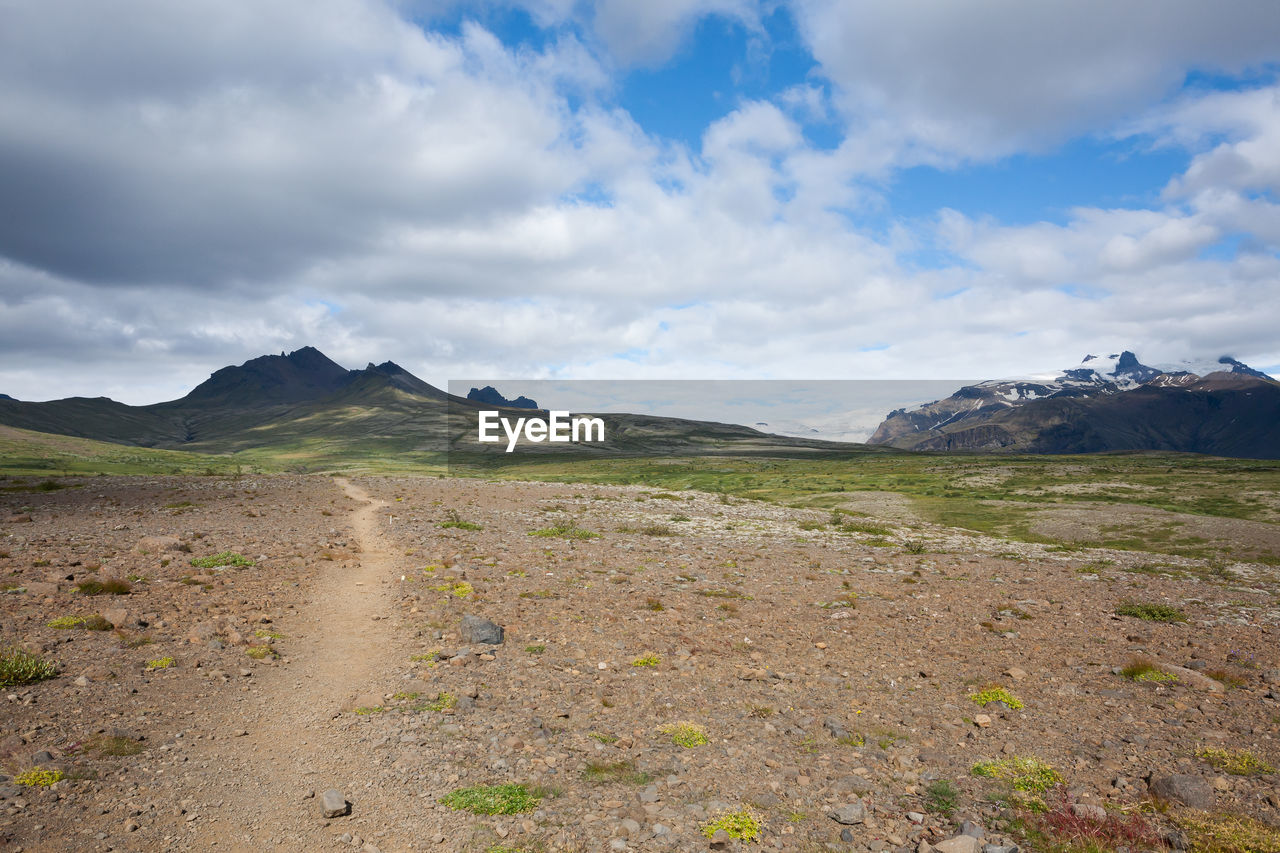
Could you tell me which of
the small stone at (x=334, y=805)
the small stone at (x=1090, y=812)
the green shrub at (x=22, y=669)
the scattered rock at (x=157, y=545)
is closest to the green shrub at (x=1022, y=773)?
the small stone at (x=1090, y=812)

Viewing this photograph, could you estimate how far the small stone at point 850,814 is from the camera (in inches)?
379

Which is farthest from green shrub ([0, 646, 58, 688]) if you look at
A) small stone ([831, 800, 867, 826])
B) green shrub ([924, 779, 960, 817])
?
green shrub ([924, 779, 960, 817])

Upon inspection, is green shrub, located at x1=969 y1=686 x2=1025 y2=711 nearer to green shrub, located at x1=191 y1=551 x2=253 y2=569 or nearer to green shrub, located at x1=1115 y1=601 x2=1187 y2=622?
green shrub, located at x1=1115 y1=601 x2=1187 y2=622

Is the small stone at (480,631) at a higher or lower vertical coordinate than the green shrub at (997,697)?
higher

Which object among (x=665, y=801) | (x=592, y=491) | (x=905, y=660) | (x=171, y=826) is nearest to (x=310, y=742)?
(x=171, y=826)

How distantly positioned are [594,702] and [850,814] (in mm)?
6137

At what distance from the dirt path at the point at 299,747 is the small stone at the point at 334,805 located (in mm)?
137

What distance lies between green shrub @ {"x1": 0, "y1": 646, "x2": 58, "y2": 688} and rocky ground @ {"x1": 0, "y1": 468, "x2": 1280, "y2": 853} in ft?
0.81

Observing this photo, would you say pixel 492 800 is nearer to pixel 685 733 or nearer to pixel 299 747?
pixel 685 733

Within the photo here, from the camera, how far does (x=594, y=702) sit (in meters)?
13.9

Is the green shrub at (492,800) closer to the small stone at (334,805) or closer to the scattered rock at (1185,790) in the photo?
the small stone at (334,805)

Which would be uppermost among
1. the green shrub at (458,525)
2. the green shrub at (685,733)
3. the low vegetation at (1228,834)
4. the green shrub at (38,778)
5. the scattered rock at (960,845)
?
the green shrub at (38,778)

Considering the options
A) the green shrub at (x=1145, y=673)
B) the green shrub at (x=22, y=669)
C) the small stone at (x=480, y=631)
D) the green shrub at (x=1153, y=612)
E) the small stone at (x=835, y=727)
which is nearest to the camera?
the green shrub at (x=22, y=669)

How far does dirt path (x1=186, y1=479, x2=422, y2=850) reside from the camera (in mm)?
9055
